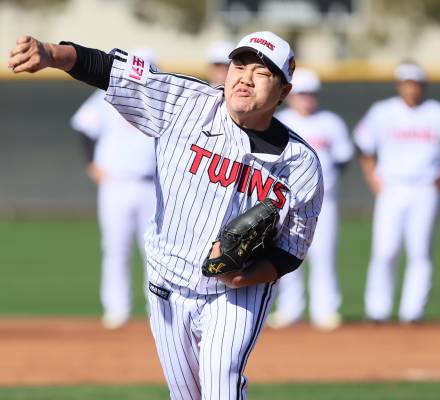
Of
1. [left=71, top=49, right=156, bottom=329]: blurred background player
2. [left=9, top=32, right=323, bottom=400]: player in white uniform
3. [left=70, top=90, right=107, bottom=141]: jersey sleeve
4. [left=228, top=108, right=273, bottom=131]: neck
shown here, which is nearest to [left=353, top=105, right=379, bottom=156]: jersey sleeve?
[left=71, top=49, right=156, bottom=329]: blurred background player

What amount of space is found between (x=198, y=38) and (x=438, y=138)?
2331 centimetres

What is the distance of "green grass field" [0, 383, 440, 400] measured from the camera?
6.69 metres

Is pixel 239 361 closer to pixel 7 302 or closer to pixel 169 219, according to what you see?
pixel 169 219

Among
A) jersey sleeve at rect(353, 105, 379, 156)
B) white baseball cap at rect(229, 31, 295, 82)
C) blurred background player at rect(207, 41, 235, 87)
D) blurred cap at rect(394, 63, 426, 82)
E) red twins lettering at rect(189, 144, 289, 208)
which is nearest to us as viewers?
white baseball cap at rect(229, 31, 295, 82)

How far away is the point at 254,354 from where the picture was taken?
8250 mm

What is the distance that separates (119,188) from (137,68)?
198 inches

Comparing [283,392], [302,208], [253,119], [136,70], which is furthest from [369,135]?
[136,70]

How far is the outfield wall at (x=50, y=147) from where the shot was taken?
17.9 meters

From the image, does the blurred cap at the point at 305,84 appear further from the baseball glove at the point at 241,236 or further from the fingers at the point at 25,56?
the fingers at the point at 25,56

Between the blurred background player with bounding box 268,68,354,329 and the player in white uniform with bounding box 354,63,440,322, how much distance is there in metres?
0.34

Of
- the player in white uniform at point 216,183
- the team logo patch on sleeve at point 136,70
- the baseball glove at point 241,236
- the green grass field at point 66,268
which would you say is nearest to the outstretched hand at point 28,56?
the player in white uniform at point 216,183

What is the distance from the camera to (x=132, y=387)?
7.07 meters

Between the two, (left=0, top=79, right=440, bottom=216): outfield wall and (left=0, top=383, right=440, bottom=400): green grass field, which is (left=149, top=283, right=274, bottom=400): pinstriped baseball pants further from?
(left=0, top=79, right=440, bottom=216): outfield wall

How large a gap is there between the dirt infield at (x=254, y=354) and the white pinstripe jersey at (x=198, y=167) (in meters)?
3.08
